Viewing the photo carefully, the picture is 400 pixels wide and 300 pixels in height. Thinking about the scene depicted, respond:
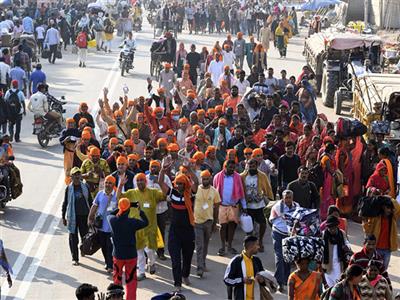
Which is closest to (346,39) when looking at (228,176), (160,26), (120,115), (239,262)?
(120,115)

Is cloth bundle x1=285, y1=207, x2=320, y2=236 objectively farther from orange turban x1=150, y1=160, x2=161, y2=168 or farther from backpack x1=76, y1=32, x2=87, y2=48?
backpack x1=76, y1=32, x2=87, y2=48

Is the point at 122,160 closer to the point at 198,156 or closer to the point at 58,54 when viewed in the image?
the point at 198,156

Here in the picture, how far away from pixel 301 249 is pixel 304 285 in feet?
1.44

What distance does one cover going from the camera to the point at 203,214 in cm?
1433

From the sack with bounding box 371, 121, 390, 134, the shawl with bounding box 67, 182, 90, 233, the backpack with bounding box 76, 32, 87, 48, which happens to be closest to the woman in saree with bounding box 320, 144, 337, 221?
A: the sack with bounding box 371, 121, 390, 134

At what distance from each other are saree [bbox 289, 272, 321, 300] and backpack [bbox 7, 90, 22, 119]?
41.7ft

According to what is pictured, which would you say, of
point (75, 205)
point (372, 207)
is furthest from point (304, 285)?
point (75, 205)

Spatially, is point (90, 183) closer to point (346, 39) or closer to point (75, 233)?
point (75, 233)

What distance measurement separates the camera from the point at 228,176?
49.5 ft

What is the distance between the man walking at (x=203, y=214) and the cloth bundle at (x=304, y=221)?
1.27m

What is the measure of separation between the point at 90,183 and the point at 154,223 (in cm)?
175

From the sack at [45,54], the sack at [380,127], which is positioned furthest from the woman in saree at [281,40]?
the sack at [380,127]

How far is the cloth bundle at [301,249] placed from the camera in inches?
432

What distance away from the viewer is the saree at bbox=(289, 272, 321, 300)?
35.2 ft
